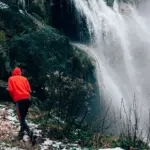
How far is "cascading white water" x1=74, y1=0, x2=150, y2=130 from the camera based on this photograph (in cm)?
1833

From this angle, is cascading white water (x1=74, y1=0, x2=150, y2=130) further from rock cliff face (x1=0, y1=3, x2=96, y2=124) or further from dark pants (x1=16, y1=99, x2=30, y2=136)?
dark pants (x1=16, y1=99, x2=30, y2=136)

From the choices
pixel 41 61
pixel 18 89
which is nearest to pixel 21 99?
pixel 18 89

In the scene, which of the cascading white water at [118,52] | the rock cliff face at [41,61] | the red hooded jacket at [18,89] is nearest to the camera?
the red hooded jacket at [18,89]

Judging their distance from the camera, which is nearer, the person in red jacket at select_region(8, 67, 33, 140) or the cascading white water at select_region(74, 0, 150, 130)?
the person in red jacket at select_region(8, 67, 33, 140)

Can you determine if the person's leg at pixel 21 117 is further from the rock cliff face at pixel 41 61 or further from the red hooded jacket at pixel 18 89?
the rock cliff face at pixel 41 61

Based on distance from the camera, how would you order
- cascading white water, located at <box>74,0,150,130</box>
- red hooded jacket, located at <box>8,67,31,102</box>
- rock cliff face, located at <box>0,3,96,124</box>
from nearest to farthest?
red hooded jacket, located at <box>8,67,31,102</box> < rock cliff face, located at <box>0,3,96,124</box> < cascading white water, located at <box>74,0,150,130</box>

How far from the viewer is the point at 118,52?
842 inches

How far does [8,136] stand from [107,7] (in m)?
17.1

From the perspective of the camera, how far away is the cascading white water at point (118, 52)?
18.3m

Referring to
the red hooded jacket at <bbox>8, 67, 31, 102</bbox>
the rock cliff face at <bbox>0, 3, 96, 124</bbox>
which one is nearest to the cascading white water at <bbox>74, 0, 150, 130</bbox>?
the rock cliff face at <bbox>0, 3, 96, 124</bbox>

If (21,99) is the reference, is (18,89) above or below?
above

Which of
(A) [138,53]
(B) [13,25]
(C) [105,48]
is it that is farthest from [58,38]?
(A) [138,53]

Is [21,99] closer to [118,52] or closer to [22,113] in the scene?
[22,113]

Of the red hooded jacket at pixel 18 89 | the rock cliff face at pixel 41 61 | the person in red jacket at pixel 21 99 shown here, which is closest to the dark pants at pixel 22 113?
the person in red jacket at pixel 21 99
